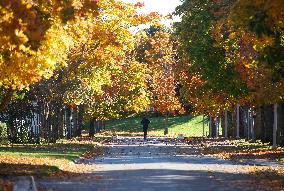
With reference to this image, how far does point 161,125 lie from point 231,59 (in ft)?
191

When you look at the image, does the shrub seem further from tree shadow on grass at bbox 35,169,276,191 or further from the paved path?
tree shadow on grass at bbox 35,169,276,191

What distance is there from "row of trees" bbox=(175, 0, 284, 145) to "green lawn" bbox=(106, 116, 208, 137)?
34.9 m

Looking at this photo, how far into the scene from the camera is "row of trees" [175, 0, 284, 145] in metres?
21.1

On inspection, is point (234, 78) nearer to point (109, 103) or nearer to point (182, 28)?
point (182, 28)

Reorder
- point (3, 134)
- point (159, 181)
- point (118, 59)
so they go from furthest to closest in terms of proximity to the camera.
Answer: point (118, 59)
point (3, 134)
point (159, 181)

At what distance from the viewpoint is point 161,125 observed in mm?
98250

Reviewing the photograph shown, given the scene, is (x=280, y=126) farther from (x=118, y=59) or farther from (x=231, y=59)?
(x=118, y=59)

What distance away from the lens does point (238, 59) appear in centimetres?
3675

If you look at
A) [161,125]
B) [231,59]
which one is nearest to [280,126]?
[231,59]

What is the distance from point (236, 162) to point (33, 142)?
19.3m

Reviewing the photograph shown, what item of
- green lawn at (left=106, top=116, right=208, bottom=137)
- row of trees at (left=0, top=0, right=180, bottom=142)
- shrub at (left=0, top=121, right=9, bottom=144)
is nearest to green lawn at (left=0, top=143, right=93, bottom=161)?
row of trees at (left=0, top=0, right=180, bottom=142)

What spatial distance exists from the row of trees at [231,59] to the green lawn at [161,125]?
34868mm

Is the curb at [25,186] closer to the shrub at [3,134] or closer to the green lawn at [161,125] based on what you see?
the shrub at [3,134]

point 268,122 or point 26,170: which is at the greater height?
point 268,122
